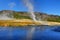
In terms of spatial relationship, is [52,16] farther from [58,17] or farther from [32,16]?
[32,16]

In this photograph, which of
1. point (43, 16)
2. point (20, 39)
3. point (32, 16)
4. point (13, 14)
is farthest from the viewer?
point (13, 14)

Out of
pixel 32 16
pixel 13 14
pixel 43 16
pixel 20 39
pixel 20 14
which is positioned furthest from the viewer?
pixel 20 14

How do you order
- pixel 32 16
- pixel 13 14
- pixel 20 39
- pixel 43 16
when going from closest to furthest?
1. pixel 20 39
2. pixel 32 16
3. pixel 43 16
4. pixel 13 14

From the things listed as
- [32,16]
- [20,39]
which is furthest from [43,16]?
[20,39]

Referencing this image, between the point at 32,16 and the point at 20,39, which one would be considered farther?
the point at 32,16

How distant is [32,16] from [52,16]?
22797mm

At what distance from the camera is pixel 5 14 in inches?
3029

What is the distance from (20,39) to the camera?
13.9 meters

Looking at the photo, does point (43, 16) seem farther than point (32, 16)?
Yes

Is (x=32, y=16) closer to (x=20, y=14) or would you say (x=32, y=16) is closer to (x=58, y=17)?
(x=58, y=17)

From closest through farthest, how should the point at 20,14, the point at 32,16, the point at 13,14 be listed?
the point at 32,16 < the point at 13,14 < the point at 20,14

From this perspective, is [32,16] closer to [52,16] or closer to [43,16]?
[43,16]

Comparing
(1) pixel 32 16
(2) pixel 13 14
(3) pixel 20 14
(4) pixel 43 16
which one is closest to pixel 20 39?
(1) pixel 32 16

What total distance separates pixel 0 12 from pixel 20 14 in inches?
499
